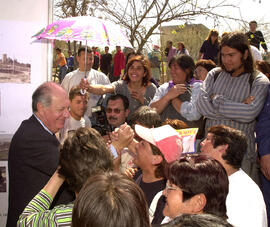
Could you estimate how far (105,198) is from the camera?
141 centimetres

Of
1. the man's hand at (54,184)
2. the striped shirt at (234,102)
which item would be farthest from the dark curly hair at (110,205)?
the striped shirt at (234,102)

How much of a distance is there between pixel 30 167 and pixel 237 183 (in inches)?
60.6

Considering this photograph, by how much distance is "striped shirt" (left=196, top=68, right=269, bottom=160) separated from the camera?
3.48 m

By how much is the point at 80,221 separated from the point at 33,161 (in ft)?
4.04

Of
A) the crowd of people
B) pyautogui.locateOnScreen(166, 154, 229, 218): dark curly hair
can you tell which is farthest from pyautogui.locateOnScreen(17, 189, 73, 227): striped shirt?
pyautogui.locateOnScreen(166, 154, 229, 218): dark curly hair

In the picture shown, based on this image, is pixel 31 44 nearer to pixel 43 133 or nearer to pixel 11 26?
pixel 11 26

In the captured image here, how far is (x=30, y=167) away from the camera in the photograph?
254 centimetres

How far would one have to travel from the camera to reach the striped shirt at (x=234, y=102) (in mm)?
3479

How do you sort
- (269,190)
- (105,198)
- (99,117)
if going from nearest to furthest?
(105,198) < (269,190) < (99,117)

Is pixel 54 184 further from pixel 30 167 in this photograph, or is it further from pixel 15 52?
pixel 15 52

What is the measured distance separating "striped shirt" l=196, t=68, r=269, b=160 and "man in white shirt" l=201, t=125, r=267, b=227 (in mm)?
497

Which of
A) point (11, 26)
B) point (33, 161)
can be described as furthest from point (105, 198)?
point (11, 26)

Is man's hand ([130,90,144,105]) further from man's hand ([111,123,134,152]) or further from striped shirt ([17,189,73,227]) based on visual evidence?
striped shirt ([17,189,73,227])

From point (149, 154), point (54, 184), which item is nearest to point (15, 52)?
point (149, 154)
